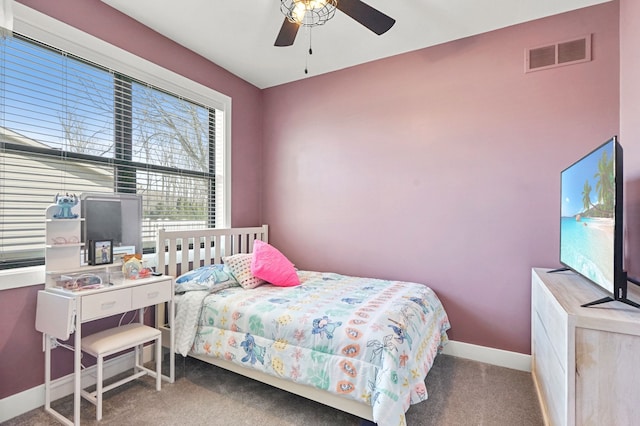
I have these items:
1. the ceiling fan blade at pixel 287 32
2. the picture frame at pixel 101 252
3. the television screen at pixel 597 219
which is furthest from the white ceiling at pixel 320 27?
the picture frame at pixel 101 252

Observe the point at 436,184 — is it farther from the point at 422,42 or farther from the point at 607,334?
the point at 607,334

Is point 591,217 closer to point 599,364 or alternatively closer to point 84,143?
point 599,364

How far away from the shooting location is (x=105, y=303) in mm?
1898

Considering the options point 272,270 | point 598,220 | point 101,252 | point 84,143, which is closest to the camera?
point 598,220

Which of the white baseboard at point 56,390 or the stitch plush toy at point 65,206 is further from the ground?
the stitch plush toy at point 65,206

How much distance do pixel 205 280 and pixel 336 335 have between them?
1.24 metres

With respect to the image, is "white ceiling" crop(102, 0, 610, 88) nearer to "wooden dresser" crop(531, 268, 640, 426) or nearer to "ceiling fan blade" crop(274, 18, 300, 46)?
"ceiling fan blade" crop(274, 18, 300, 46)

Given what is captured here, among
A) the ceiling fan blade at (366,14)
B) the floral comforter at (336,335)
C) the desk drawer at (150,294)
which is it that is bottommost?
the floral comforter at (336,335)

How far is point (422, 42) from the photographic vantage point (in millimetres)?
2801

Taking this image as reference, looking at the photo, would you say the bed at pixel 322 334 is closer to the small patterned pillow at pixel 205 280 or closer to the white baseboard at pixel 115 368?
the small patterned pillow at pixel 205 280

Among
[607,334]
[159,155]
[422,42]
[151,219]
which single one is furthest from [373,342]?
[422,42]

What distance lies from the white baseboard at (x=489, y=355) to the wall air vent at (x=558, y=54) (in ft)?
7.50

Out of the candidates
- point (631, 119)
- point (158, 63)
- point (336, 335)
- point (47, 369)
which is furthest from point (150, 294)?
Answer: point (631, 119)

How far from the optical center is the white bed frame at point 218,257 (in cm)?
179
